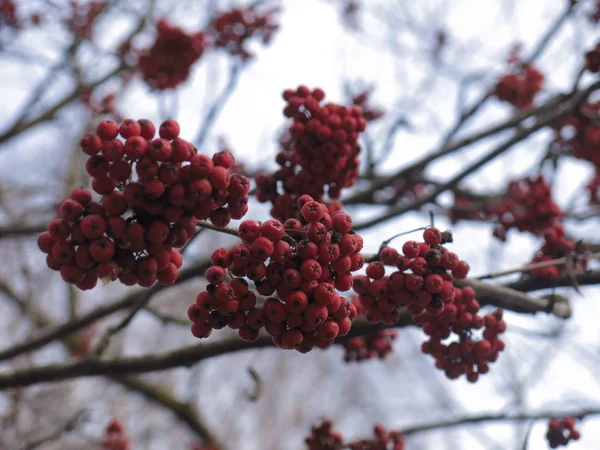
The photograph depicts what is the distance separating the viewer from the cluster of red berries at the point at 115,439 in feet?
15.4

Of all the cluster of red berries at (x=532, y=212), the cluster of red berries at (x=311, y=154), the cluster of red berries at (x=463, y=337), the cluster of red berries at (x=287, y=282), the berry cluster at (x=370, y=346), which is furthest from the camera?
the cluster of red berries at (x=532, y=212)

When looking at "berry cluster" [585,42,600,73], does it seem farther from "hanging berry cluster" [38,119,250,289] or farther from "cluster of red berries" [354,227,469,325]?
"hanging berry cluster" [38,119,250,289]

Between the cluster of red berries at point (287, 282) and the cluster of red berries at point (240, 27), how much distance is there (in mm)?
3985

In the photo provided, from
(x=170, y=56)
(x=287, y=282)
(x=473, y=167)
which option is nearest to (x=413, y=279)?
(x=287, y=282)

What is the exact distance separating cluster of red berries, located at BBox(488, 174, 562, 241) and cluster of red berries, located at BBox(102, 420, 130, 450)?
3.79 metres

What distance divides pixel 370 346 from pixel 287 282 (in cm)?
181

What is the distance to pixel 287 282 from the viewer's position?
1.53 meters

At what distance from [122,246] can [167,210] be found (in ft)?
0.50

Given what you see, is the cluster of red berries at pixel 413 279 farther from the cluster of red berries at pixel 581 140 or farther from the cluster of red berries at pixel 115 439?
the cluster of red berries at pixel 115 439

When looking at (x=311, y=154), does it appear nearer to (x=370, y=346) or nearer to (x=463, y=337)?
(x=463, y=337)

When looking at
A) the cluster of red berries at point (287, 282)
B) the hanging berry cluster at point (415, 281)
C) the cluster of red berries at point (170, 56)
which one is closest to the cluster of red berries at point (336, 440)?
the hanging berry cluster at point (415, 281)

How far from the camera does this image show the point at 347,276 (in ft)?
5.36

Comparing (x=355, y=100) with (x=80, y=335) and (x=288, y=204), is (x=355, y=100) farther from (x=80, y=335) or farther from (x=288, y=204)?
(x=80, y=335)

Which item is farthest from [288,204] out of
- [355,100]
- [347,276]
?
[355,100]
